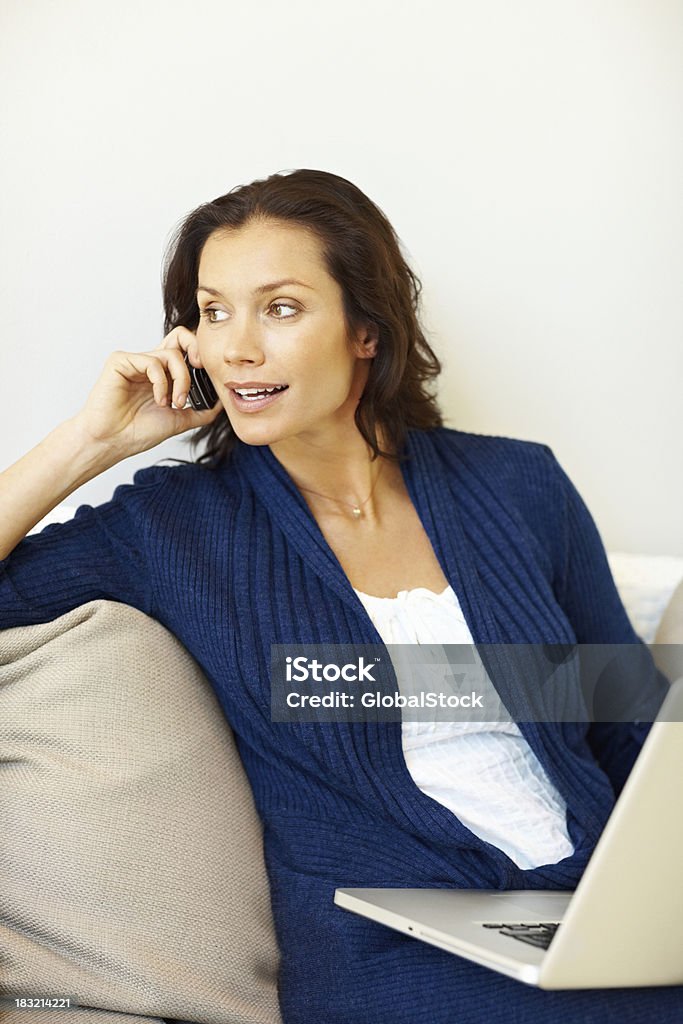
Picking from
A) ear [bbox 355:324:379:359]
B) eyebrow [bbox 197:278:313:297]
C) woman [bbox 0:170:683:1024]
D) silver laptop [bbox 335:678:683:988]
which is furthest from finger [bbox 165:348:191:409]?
silver laptop [bbox 335:678:683:988]

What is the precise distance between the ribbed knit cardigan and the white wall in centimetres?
39

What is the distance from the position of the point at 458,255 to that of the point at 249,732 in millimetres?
1039

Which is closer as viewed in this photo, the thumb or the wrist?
the wrist

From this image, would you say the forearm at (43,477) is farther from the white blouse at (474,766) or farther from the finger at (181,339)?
the white blouse at (474,766)

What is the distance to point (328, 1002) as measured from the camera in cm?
140

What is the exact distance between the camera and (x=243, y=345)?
152 cm

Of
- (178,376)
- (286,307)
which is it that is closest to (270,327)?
(286,307)

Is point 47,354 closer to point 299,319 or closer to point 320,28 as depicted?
point 299,319

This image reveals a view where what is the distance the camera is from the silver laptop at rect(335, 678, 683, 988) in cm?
99

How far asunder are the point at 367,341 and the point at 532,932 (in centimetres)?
94

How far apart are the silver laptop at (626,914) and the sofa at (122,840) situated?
0.33m

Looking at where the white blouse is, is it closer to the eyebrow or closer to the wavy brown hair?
the wavy brown hair

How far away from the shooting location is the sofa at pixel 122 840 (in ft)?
4.35

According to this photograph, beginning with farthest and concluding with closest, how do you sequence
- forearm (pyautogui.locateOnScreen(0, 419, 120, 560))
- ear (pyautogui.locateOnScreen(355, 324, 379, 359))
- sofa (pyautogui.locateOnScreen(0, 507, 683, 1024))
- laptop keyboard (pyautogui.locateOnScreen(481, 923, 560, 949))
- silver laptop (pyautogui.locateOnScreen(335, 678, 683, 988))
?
ear (pyautogui.locateOnScreen(355, 324, 379, 359)) < forearm (pyautogui.locateOnScreen(0, 419, 120, 560)) < sofa (pyautogui.locateOnScreen(0, 507, 683, 1024)) < laptop keyboard (pyautogui.locateOnScreen(481, 923, 560, 949)) < silver laptop (pyautogui.locateOnScreen(335, 678, 683, 988))
